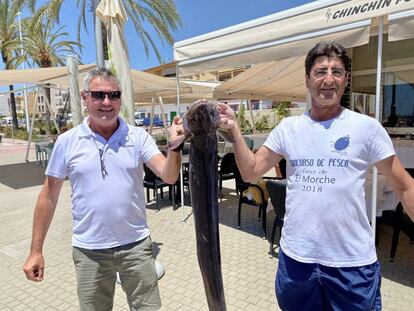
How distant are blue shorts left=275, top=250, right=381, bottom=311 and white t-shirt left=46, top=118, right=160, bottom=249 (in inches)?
38.2

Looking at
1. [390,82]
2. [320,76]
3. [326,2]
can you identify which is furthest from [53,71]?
[320,76]

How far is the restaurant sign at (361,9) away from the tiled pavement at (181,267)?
106 inches

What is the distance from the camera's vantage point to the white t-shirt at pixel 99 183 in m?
1.95

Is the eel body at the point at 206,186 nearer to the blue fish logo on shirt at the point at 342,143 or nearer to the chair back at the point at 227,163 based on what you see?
the blue fish logo on shirt at the point at 342,143

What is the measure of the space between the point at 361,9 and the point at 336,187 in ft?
7.84

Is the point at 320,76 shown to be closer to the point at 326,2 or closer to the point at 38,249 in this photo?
the point at 38,249

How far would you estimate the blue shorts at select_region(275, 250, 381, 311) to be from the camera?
158 centimetres

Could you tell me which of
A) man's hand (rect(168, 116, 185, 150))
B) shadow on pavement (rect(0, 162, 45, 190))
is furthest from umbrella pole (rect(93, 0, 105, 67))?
shadow on pavement (rect(0, 162, 45, 190))

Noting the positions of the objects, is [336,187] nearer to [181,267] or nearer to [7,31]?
[181,267]

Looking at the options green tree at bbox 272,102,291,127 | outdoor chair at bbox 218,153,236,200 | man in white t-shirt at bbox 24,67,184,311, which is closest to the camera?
man in white t-shirt at bbox 24,67,184,311

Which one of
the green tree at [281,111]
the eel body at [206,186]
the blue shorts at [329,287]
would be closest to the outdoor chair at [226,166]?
the blue shorts at [329,287]

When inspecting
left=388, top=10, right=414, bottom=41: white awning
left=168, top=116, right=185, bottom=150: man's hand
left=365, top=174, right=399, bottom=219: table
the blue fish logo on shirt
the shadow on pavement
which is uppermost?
left=388, top=10, right=414, bottom=41: white awning

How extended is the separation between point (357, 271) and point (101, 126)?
1.61 metres

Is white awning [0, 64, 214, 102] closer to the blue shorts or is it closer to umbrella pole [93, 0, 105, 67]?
umbrella pole [93, 0, 105, 67]
